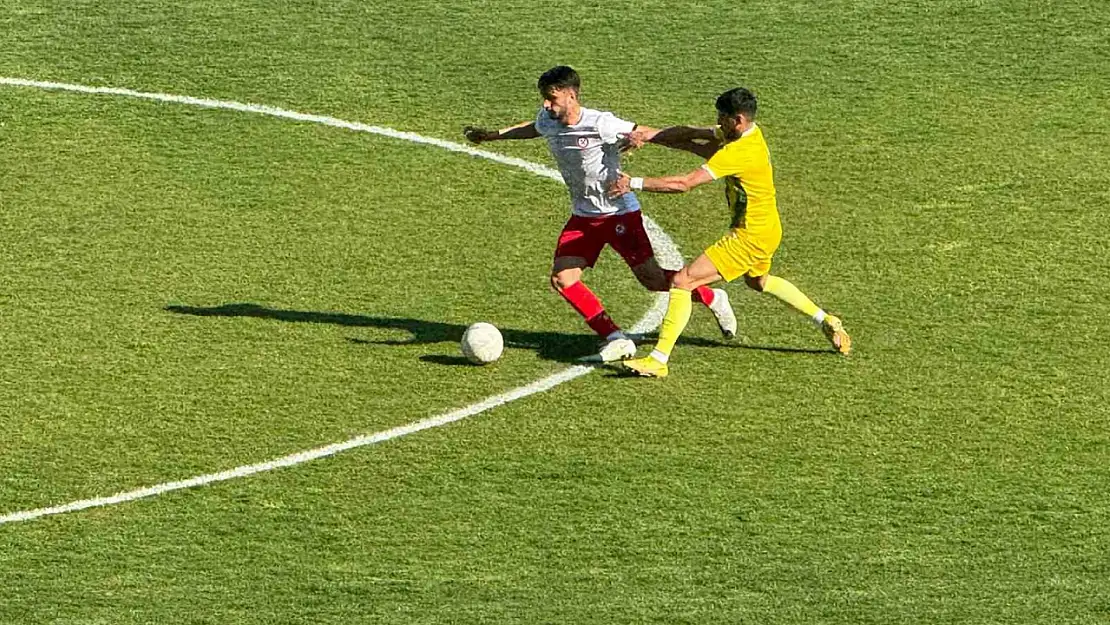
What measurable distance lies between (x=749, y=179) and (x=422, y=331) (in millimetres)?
2835

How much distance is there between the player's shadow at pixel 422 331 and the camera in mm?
14703

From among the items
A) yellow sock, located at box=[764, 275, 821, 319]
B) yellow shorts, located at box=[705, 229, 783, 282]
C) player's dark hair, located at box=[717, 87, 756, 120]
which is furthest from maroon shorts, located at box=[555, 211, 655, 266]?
player's dark hair, located at box=[717, 87, 756, 120]

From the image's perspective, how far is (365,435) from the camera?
43.7 ft

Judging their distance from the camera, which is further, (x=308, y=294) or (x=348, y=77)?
(x=348, y=77)

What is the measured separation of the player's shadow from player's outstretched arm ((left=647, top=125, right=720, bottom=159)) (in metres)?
1.67

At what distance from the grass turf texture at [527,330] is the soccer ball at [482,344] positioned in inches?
4.8

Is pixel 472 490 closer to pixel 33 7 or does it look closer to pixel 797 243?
pixel 797 243

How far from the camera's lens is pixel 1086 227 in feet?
55.6

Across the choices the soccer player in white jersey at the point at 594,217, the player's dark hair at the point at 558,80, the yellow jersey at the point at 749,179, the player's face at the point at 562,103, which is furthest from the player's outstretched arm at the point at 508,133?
the yellow jersey at the point at 749,179

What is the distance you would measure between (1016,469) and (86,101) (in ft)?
35.0

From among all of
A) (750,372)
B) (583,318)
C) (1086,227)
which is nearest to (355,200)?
(583,318)

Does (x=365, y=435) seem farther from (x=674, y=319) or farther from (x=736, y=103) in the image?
(x=736, y=103)

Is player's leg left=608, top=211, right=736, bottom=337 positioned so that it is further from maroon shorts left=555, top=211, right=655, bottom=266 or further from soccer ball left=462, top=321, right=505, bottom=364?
soccer ball left=462, top=321, right=505, bottom=364

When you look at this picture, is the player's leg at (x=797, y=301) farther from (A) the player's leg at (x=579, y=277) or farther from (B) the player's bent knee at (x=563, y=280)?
(B) the player's bent knee at (x=563, y=280)
